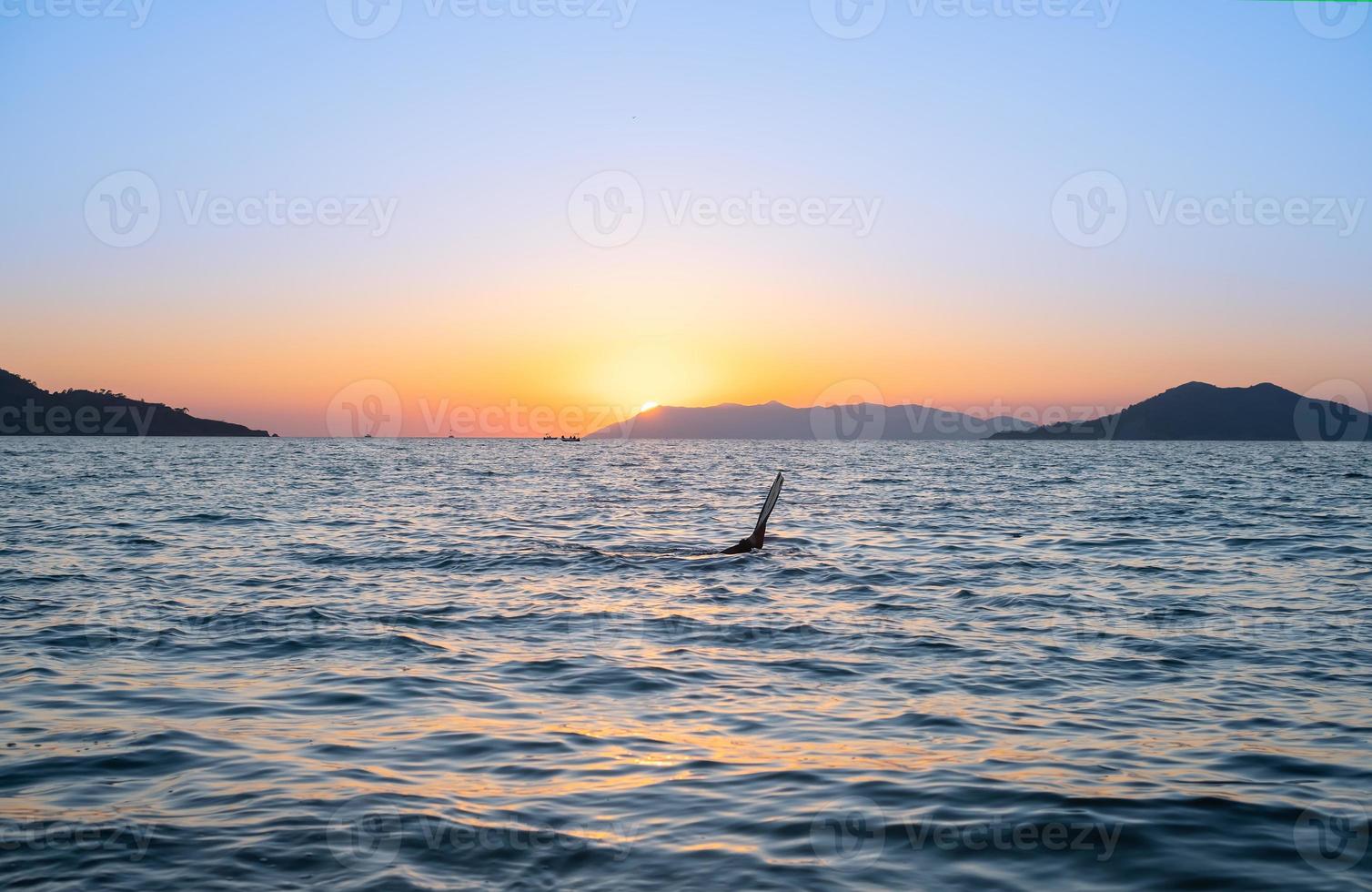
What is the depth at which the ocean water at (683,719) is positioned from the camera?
6988 mm

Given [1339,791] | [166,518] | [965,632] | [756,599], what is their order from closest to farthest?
1. [1339,791]
2. [965,632]
3. [756,599]
4. [166,518]

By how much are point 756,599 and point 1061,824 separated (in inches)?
425

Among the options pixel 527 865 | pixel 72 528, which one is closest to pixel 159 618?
pixel 527 865

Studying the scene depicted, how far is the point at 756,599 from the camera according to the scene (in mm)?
18328

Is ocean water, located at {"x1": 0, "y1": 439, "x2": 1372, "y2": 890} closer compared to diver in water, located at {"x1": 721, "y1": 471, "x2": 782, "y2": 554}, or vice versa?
ocean water, located at {"x1": 0, "y1": 439, "x2": 1372, "y2": 890}

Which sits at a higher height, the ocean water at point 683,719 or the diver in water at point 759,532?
the diver in water at point 759,532

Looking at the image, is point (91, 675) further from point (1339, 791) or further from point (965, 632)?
point (1339, 791)

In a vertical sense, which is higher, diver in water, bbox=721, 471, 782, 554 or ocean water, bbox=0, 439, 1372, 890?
diver in water, bbox=721, 471, 782, 554

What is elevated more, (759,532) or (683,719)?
(759,532)

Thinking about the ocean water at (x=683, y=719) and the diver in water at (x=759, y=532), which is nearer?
the ocean water at (x=683, y=719)

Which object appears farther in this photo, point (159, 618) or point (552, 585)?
point (552, 585)

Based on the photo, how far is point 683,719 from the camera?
414 inches

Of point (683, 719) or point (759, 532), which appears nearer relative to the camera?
point (683, 719)

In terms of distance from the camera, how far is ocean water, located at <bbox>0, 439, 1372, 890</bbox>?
699 centimetres
